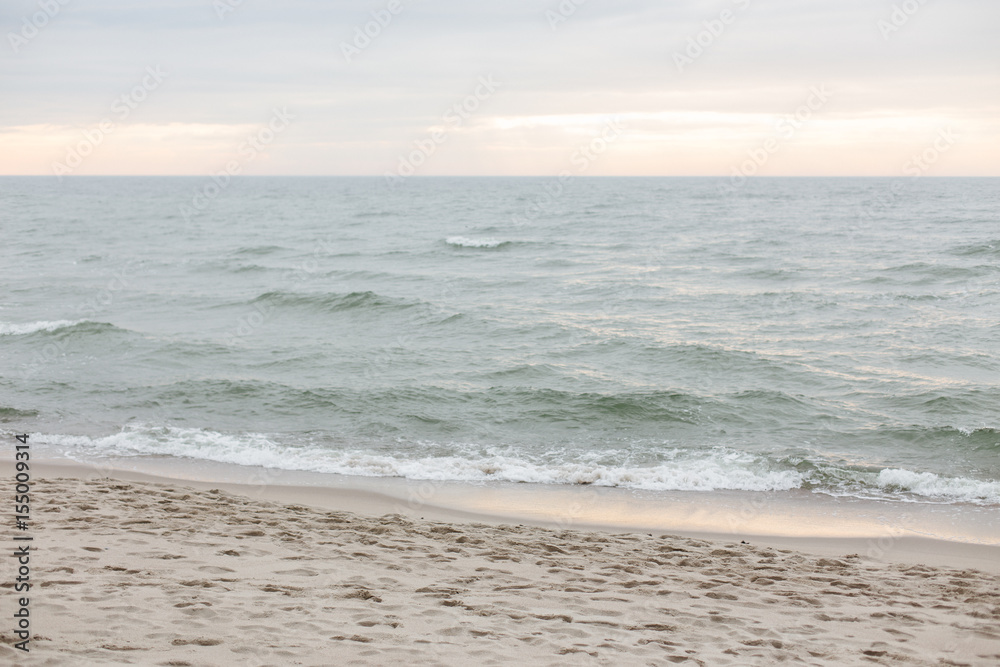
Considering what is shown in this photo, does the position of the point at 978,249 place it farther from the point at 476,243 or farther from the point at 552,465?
the point at 552,465

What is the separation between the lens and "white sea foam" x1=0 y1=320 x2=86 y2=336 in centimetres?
1859

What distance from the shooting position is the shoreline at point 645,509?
8047 mm

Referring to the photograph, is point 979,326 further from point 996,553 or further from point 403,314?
point 403,314

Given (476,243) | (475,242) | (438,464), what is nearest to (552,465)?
(438,464)

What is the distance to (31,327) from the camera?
747 inches

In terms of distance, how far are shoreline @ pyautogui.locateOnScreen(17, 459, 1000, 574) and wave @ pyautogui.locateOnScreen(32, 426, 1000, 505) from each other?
26 cm

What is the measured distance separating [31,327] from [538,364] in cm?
1370

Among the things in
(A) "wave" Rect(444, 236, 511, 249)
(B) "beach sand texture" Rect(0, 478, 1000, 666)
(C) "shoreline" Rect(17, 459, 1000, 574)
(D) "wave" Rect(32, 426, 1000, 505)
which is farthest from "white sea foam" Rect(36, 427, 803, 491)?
(A) "wave" Rect(444, 236, 511, 249)

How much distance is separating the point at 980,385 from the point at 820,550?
8.52 meters

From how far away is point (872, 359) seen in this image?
1585 cm

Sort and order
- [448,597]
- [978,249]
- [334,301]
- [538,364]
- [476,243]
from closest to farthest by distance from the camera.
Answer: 1. [448,597]
2. [538,364]
3. [334,301]
4. [978,249]
5. [476,243]

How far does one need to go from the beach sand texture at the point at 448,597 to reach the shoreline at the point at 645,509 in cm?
60

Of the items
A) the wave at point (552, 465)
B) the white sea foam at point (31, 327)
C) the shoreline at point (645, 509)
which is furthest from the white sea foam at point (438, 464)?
the white sea foam at point (31, 327)

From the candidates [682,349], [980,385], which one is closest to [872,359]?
[980,385]
